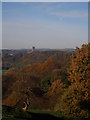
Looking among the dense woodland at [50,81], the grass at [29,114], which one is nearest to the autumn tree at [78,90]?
the dense woodland at [50,81]

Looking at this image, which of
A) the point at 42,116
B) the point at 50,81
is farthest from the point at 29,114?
the point at 50,81

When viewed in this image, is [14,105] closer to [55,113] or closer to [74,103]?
[55,113]

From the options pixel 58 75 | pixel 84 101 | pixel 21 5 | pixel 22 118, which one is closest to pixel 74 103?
pixel 84 101

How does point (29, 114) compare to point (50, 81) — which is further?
point (50, 81)

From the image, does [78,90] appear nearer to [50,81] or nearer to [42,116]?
[50,81]

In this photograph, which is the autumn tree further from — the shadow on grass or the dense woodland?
the shadow on grass

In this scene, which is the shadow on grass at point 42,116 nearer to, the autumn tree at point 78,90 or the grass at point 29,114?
the grass at point 29,114

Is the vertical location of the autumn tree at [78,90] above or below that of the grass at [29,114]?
above

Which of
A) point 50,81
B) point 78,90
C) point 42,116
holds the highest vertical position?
point 50,81
